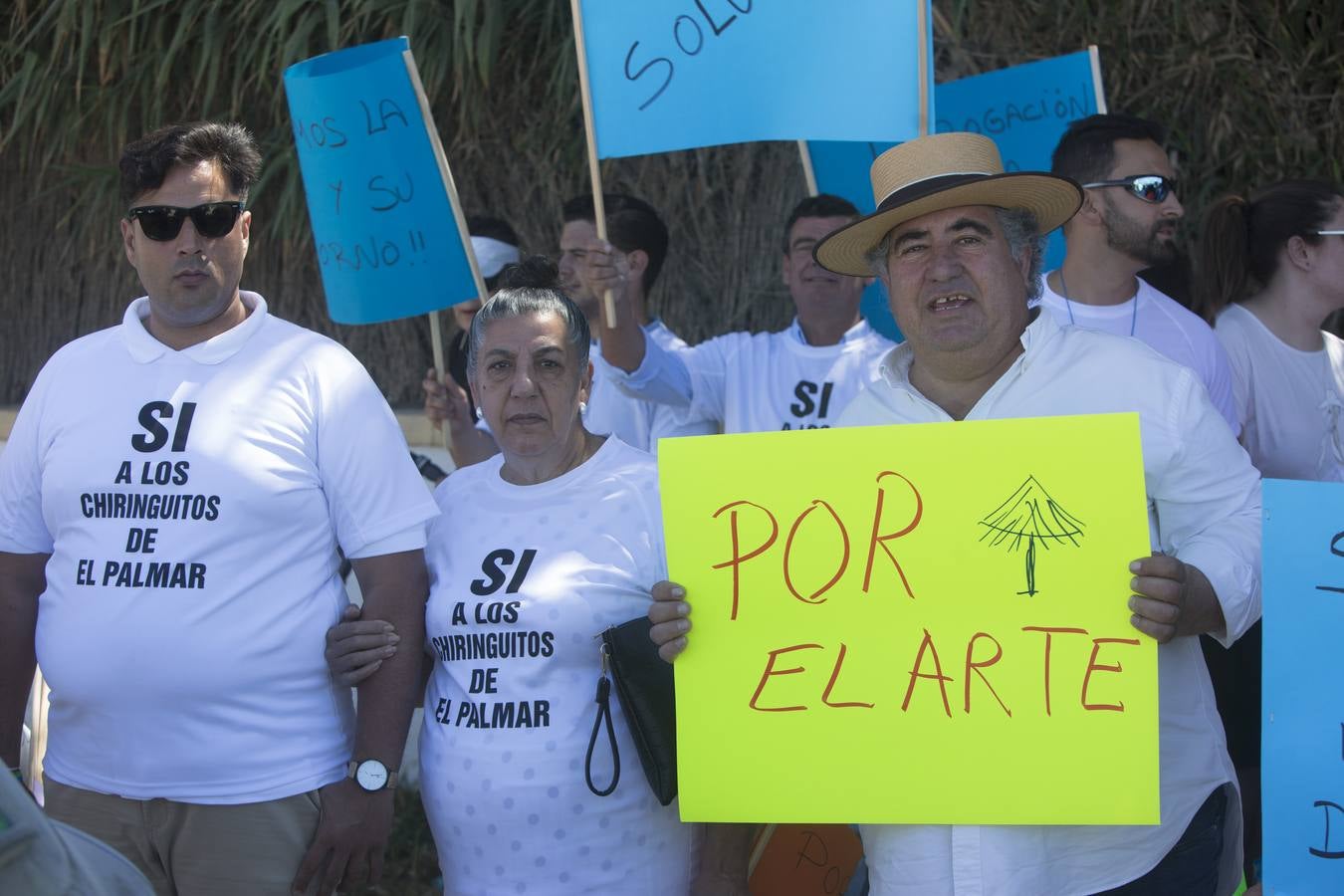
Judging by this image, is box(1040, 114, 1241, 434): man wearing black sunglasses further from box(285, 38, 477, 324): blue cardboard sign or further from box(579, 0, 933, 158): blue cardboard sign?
box(285, 38, 477, 324): blue cardboard sign

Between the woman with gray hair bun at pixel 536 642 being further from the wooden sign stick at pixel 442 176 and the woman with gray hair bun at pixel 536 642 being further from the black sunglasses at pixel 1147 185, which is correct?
the black sunglasses at pixel 1147 185

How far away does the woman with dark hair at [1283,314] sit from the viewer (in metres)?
3.56

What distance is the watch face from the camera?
8.56ft

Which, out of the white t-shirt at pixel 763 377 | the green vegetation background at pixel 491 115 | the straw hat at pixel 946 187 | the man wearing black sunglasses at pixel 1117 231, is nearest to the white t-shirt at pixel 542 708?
the straw hat at pixel 946 187

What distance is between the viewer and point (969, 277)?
241 cm

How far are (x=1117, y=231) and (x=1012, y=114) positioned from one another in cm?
96

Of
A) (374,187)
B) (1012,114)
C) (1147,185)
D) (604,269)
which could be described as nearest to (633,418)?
(604,269)

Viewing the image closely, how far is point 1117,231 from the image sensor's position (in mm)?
3543

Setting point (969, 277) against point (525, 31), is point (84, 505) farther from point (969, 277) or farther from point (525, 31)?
point (525, 31)

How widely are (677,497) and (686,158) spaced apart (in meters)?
3.51

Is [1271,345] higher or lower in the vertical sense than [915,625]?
lower

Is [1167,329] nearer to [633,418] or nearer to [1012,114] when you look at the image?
[1012,114]

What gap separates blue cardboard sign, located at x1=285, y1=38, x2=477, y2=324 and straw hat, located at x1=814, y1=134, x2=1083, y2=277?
1513mm

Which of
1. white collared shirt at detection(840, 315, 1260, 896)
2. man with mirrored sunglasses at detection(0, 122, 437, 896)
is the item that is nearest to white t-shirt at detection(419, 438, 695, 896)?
man with mirrored sunglasses at detection(0, 122, 437, 896)
